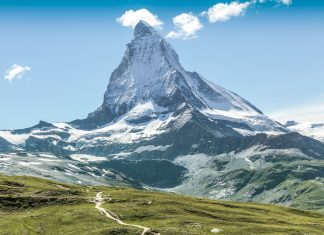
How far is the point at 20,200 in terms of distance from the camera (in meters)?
170

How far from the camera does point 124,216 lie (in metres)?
155

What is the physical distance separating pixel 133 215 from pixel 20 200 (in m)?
35.2

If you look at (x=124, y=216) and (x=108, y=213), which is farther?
(x=108, y=213)

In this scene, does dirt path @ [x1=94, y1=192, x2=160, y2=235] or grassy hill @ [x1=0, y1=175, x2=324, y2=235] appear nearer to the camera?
dirt path @ [x1=94, y1=192, x2=160, y2=235]

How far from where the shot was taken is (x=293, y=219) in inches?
7283

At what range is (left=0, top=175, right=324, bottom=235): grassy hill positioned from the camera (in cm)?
14200

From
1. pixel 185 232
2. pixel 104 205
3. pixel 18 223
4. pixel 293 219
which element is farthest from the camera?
pixel 293 219

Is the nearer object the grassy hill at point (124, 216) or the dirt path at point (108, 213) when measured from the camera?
the dirt path at point (108, 213)

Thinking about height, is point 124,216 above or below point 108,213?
below

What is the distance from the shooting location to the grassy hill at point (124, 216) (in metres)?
142

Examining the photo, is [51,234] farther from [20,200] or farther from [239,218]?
[239,218]

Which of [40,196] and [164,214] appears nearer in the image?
[164,214]

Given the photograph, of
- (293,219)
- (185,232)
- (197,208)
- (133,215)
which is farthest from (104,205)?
(293,219)

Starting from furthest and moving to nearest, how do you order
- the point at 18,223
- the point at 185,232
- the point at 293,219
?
the point at 293,219
the point at 18,223
the point at 185,232
